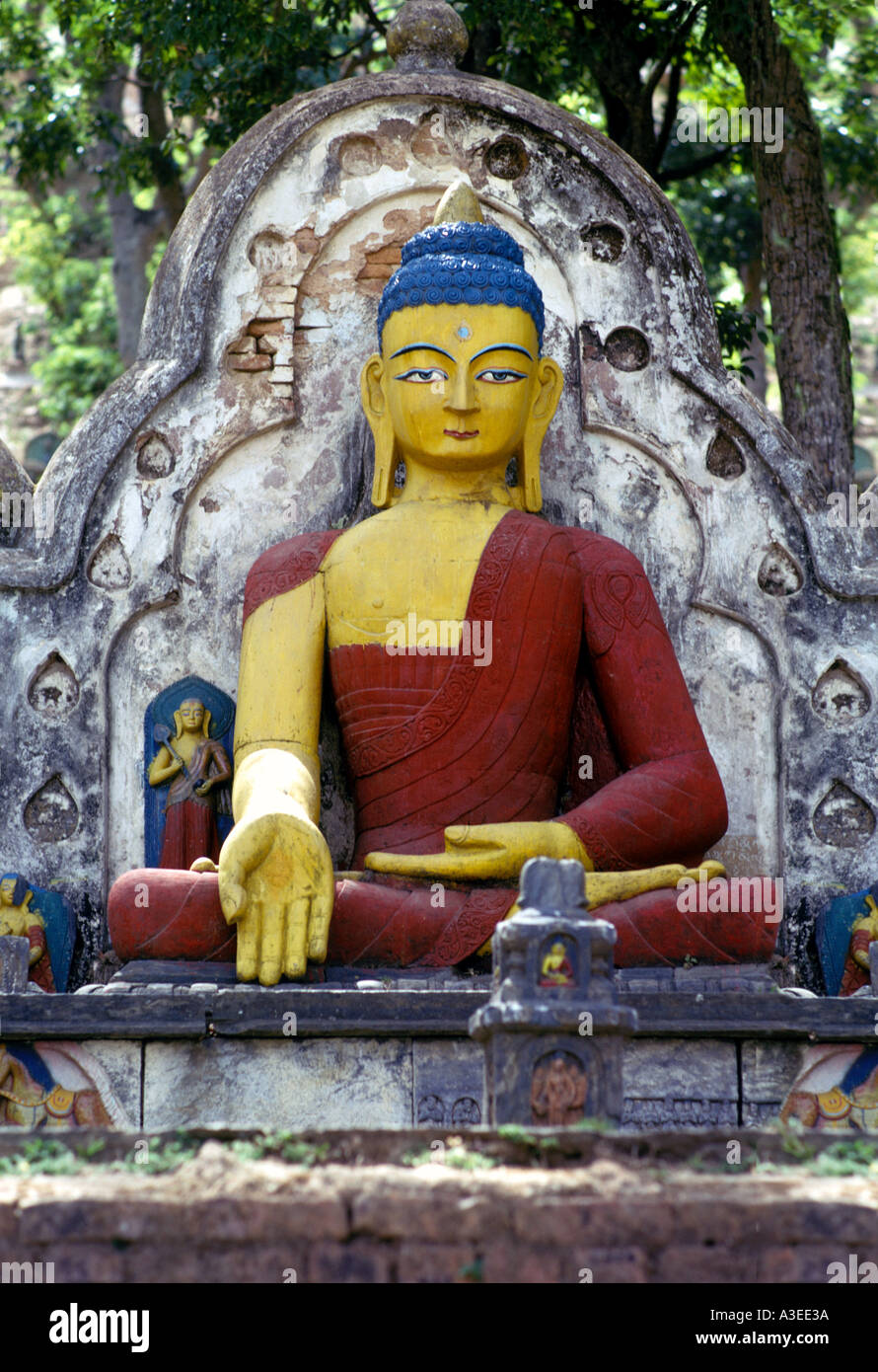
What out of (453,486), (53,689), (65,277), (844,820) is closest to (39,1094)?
(53,689)

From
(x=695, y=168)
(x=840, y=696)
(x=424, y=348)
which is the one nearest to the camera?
(x=424, y=348)

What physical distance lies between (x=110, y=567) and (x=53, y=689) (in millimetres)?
718

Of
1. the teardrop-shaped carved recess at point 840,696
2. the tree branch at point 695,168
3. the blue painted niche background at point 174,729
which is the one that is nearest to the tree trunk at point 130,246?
the tree branch at point 695,168

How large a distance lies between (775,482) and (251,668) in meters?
3.03

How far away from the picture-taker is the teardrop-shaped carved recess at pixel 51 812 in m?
10.9

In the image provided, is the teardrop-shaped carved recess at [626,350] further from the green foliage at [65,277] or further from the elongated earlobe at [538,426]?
the green foliage at [65,277]

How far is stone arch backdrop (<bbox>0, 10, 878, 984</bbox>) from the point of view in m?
11.0

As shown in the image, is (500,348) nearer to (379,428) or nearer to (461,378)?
(461,378)

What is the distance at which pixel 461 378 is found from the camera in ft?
34.7

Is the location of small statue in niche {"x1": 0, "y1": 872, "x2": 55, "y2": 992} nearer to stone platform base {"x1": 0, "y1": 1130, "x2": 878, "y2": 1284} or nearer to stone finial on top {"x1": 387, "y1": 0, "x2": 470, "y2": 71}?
stone platform base {"x1": 0, "y1": 1130, "x2": 878, "y2": 1284}

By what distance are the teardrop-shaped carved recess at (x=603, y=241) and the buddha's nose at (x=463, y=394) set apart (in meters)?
1.61

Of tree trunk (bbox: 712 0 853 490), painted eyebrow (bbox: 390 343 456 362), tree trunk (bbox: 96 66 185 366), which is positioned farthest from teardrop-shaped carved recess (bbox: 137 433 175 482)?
tree trunk (bbox: 96 66 185 366)

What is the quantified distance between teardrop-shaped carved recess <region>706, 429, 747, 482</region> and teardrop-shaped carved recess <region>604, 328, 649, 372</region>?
1.95 ft

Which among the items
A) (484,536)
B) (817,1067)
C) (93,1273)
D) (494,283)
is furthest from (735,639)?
(93,1273)
